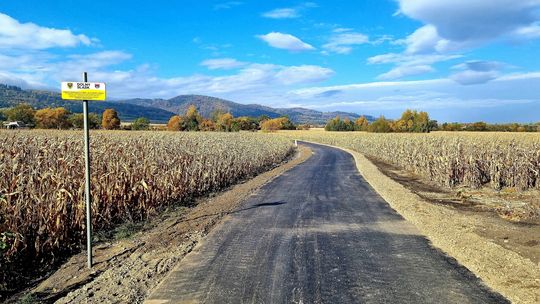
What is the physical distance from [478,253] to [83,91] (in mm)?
7709

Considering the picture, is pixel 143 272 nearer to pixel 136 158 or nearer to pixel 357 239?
pixel 357 239

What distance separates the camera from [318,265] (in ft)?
21.5

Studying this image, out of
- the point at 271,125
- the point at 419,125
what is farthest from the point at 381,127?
the point at 271,125

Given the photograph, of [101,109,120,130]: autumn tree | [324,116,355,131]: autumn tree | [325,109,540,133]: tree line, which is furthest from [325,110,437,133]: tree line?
[101,109,120,130]: autumn tree

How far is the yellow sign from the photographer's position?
6040 millimetres

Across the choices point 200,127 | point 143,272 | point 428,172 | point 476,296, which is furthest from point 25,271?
point 200,127

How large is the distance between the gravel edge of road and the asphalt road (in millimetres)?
274

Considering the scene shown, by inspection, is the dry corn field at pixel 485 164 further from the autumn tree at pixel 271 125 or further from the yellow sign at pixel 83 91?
the autumn tree at pixel 271 125

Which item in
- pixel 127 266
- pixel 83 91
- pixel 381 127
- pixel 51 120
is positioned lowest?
pixel 127 266

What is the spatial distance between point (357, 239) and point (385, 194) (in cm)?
669

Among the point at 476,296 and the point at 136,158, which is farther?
the point at 136,158

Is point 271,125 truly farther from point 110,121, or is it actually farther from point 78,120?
point 78,120

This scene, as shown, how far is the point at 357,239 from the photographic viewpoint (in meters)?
8.25

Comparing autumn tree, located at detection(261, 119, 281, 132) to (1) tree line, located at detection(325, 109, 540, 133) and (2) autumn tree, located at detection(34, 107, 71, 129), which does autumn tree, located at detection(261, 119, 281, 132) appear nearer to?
(1) tree line, located at detection(325, 109, 540, 133)
